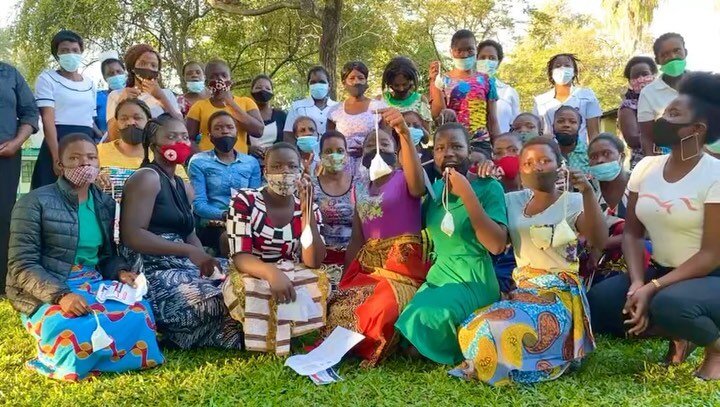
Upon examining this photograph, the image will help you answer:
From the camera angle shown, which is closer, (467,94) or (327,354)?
(327,354)

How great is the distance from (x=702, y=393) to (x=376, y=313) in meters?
1.80

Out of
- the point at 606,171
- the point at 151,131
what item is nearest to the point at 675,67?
the point at 606,171

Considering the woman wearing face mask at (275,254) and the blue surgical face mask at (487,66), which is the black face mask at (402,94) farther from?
the woman wearing face mask at (275,254)

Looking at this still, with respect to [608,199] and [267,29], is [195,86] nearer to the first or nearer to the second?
[608,199]

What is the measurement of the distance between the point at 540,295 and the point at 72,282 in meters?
2.81

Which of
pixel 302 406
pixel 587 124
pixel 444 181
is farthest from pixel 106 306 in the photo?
pixel 587 124

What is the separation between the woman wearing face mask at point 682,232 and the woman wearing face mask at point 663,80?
1.89 m

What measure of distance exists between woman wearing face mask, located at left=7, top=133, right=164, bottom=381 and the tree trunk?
26.0 feet

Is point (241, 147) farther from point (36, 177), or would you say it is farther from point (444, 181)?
point (444, 181)

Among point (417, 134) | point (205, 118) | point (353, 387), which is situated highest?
point (205, 118)

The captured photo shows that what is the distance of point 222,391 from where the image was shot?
11.6 feet

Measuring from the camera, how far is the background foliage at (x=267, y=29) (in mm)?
12992

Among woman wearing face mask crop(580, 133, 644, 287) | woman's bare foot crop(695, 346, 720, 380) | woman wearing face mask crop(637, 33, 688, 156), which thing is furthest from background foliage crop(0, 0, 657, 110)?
woman's bare foot crop(695, 346, 720, 380)

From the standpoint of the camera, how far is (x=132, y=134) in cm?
506
